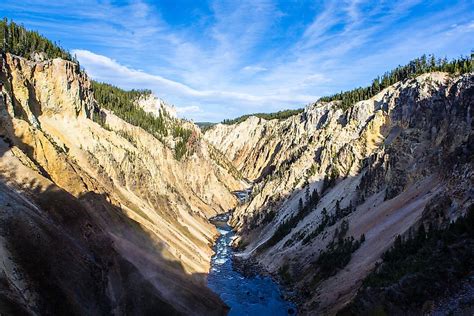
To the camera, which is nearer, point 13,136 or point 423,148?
point 13,136

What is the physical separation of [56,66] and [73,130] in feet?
37.9

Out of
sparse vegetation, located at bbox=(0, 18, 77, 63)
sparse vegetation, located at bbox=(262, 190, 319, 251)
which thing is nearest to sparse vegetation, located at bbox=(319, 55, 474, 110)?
sparse vegetation, located at bbox=(262, 190, 319, 251)

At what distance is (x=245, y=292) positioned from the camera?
5984 centimetres

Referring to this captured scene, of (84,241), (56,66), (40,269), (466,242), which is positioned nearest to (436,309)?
(466,242)

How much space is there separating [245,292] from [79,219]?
27006mm

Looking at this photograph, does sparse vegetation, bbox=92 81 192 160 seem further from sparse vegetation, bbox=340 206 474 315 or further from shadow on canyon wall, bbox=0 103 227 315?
sparse vegetation, bbox=340 206 474 315

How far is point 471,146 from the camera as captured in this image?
44719 millimetres

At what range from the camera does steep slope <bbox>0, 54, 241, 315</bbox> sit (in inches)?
1288

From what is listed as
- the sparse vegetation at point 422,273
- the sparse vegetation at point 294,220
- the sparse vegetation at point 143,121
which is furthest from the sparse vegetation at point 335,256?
the sparse vegetation at point 143,121

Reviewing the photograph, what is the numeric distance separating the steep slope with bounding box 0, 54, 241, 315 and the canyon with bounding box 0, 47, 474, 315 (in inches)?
6.6

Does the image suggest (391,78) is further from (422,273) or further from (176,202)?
(422,273)

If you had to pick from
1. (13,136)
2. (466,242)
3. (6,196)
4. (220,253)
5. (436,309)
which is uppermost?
(13,136)

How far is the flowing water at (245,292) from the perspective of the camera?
53.1m

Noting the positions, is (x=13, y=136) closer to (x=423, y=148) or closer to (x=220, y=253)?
(x=220, y=253)
